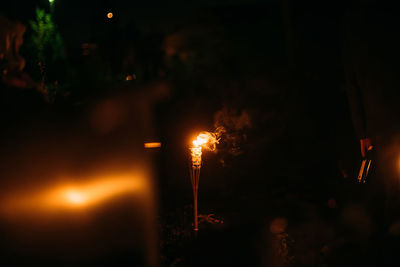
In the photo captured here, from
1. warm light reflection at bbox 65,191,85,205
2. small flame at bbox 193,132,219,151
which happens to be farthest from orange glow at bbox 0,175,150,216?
small flame at bbox 193,132,219,151

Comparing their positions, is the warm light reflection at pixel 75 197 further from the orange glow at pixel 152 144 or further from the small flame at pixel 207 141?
the small flame at pixel 207 141

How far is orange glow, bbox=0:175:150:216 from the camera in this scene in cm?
520

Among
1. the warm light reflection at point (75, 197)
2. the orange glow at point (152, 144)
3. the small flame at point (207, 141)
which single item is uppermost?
the orange glow at point (152, 144)

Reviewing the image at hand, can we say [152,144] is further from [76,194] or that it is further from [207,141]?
[207,141]

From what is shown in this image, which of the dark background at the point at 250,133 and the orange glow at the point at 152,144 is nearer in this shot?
the dark background at the point at 250,133

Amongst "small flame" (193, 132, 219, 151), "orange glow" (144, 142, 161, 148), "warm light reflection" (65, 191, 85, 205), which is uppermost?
"orange glow" (144, 142, 161, 148)

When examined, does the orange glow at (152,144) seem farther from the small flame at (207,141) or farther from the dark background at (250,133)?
the small flame at (207,141)

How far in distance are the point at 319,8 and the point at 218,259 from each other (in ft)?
21.6

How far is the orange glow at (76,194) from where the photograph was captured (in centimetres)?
520

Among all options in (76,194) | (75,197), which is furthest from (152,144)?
(75,197)

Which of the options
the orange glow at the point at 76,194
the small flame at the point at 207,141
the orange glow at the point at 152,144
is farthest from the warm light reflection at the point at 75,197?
the small flame at the point at 207,141

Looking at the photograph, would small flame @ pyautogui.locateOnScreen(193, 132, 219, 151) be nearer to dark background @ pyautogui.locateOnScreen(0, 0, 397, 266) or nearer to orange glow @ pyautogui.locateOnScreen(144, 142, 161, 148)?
dark background @ pyautogui.locateOnScreen(0, 0, 397, 266)

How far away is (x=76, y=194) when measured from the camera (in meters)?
6.23

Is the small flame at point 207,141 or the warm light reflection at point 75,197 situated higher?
the small flame at point 207,141
